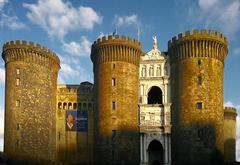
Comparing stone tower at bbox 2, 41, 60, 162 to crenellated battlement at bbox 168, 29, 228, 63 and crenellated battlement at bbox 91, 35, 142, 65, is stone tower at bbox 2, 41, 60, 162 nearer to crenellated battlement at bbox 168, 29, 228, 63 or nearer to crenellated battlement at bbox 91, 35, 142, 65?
crenellated battlement at bbox 91, 35, 142, 65

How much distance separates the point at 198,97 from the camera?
51250 mm

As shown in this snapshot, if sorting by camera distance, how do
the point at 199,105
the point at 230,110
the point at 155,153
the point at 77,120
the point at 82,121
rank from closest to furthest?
the point at 199,105 → the point at 155,153 → the point at 82,121 → the point at 77,120 → the point at 230,110

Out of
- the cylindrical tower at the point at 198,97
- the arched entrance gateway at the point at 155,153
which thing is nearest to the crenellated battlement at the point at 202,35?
the cylindrical tower at the point at 198,97

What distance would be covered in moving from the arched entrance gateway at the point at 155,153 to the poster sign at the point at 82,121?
8521 mm

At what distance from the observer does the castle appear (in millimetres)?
51000

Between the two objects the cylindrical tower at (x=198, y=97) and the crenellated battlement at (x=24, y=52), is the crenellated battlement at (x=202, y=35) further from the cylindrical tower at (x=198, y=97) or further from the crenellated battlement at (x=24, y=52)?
the crenellated battlement at (x=24, y=52)

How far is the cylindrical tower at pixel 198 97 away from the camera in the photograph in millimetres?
50000

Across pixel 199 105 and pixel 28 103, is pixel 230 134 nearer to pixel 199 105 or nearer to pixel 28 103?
pixel 199 105

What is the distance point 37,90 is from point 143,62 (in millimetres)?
13670

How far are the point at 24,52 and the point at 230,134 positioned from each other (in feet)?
103

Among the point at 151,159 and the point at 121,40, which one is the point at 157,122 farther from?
the point at 121,40

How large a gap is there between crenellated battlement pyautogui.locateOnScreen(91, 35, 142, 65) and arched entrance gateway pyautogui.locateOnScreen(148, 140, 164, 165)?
10.6 meters

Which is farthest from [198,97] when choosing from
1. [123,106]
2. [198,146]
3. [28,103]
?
[28,103]

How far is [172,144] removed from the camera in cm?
5259
